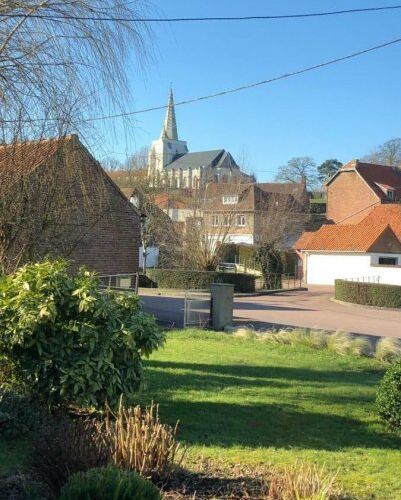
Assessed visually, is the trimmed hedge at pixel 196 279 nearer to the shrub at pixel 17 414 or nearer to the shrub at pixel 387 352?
the shrub at pixel 387 352

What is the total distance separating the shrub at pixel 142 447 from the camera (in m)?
4.32

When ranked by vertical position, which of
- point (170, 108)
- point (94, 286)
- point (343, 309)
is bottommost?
point (343, 309)

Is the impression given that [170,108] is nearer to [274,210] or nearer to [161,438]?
[161,438]

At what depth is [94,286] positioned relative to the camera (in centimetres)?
606

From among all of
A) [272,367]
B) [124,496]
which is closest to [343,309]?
[272,367]

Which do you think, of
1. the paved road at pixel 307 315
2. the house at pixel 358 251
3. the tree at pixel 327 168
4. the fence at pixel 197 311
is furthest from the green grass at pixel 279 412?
the tree at pixel 327 168

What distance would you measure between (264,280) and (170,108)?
103 ft

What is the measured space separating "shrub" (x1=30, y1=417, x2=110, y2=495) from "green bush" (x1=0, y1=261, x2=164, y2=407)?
1.24 metres

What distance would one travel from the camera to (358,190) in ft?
204

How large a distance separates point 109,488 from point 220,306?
1588cm

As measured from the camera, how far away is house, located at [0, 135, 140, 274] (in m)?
6.54

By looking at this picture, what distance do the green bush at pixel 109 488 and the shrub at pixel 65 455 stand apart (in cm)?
72

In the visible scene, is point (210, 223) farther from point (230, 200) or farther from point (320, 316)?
point (320, 316)

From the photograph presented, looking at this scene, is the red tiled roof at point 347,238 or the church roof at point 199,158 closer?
the red tiled roof at point 347,238
